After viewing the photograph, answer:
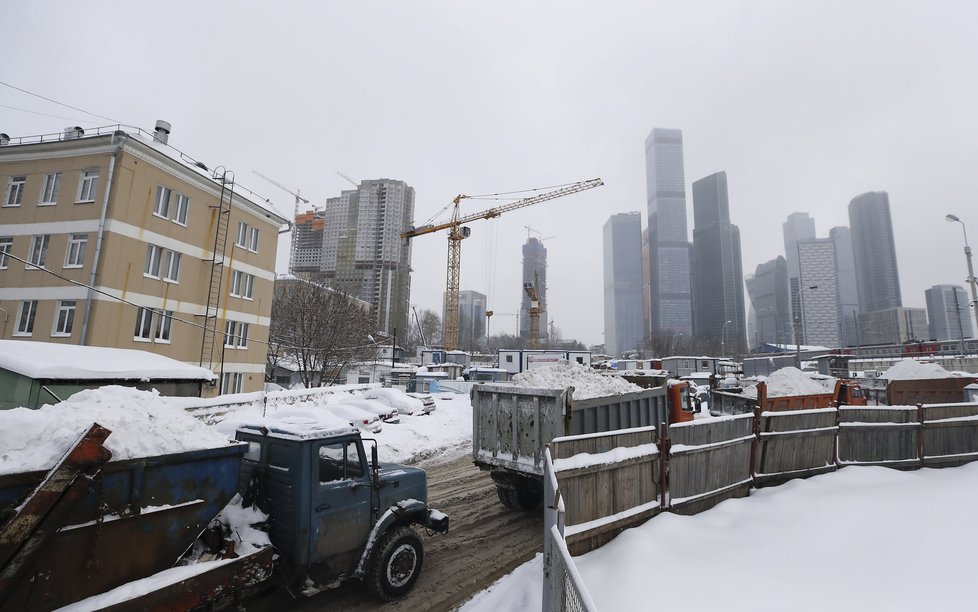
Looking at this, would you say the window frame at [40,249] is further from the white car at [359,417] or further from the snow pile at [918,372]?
the snow pile at [918,372]

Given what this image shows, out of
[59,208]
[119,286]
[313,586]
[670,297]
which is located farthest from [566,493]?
[670,297]

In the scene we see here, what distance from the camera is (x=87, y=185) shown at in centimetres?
2061

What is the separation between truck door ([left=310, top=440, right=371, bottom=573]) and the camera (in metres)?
5.30

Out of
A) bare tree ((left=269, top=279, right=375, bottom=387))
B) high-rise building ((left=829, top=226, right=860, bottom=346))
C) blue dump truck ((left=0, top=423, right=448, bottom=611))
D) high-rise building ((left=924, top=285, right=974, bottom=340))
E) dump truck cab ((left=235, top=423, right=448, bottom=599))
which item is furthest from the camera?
high-rise building ((left=829, top=226, right=860, bottom=346))

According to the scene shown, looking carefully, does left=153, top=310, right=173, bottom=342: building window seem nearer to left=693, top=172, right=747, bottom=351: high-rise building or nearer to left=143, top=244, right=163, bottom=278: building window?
left=143, top=244, right=163, bottom=278: building window

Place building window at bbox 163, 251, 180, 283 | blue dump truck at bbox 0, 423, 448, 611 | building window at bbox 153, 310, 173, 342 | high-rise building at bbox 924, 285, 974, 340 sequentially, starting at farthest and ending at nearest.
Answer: high-rise building at bbox 924, 285, 974, 340 < building window at bbox 163, 251, 180, 283 < building window at bbox 153, 310, 173, 342 < blue dump truck at bbox 0, 423, 448, 611

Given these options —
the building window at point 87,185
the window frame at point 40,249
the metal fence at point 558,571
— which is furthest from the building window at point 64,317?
the metal fence at point 558,571

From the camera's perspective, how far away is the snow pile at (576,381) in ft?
28.5

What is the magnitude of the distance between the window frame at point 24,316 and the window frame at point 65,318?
1188 mm

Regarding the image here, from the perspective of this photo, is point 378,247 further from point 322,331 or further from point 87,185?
point 87,185

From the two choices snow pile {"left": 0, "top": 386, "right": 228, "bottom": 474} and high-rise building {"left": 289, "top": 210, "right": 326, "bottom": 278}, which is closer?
snow pile {"left": 0, "top": 386, "right": 228, "bottom": 474}

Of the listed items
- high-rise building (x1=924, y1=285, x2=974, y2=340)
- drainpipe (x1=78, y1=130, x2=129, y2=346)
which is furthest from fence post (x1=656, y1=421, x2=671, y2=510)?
high-rise building (x1=924, y1=285, x2=974, y2=340)

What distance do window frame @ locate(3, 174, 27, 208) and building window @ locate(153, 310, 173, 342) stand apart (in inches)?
339

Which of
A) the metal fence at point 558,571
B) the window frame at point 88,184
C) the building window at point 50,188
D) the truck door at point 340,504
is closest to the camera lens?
the metal fence at point 558,571
